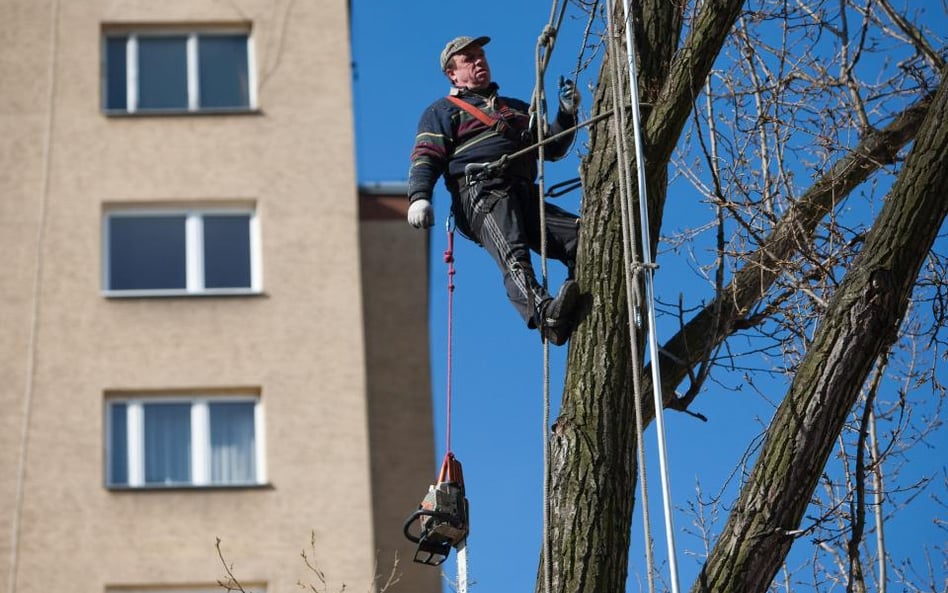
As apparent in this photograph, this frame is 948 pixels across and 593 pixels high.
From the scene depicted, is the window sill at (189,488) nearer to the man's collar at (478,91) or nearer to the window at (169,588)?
the window at (169,588)

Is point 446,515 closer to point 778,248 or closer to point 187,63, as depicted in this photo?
point 778,248

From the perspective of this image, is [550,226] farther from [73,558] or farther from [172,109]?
[172,109]

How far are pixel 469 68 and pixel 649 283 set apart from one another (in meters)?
2.06

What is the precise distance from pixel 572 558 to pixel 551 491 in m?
0.28

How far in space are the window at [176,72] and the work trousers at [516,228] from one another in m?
10.2

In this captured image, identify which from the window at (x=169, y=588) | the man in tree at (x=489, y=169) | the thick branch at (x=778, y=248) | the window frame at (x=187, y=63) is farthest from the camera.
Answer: the window frame at (x=187, y=63)

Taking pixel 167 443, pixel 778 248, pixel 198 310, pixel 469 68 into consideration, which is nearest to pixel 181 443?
pixel 167 443

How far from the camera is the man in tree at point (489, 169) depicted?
24.7ft

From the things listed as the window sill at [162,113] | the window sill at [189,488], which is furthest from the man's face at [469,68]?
the window sill at [162,113]

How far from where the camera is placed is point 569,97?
781 cm

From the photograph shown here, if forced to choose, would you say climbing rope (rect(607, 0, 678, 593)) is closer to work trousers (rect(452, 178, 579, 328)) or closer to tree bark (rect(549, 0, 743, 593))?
Answer: tree bark (rect(549, 0, 743, 593))

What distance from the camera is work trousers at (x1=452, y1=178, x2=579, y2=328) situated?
7.38 m

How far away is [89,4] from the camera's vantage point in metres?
17.9

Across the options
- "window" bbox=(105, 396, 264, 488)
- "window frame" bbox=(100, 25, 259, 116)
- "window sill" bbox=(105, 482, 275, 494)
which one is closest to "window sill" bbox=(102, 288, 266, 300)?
"window" bbox=(105, 396, 264, 488)
